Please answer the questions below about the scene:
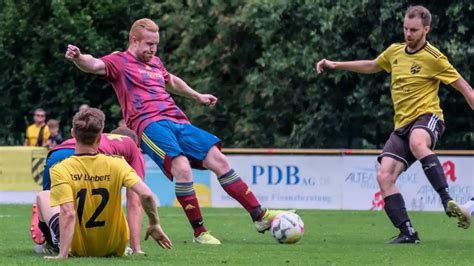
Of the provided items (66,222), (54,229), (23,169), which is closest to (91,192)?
(66,222)

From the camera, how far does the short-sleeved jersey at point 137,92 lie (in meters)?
10.7

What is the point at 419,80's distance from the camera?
10883mm

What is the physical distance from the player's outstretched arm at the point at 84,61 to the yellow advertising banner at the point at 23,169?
11.9 meters

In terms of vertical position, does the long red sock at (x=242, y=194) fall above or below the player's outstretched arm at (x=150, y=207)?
below

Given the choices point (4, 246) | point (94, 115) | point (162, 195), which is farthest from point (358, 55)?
point (94, 115)

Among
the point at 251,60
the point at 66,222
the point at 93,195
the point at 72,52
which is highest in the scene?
the point at 72,52

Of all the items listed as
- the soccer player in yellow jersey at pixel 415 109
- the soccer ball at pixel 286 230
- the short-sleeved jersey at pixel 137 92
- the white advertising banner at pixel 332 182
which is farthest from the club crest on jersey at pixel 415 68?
the white advertising banner at pixel 332 182

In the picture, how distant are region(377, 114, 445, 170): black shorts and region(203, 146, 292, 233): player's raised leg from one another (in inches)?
48.7

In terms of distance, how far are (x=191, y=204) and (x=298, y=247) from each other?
1.20 m

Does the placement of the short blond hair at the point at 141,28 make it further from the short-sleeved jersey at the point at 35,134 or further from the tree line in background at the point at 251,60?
the short-sleeved jersey at the point at 35,134

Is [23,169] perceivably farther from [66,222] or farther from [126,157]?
[66,222]

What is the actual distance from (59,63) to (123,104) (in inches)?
760

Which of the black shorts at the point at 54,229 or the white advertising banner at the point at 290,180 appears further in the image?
the white advertising banner at the point at 290,180

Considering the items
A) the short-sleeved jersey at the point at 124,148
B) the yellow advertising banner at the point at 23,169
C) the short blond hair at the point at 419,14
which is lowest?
the yellow advertising banner at the point at 23,169
